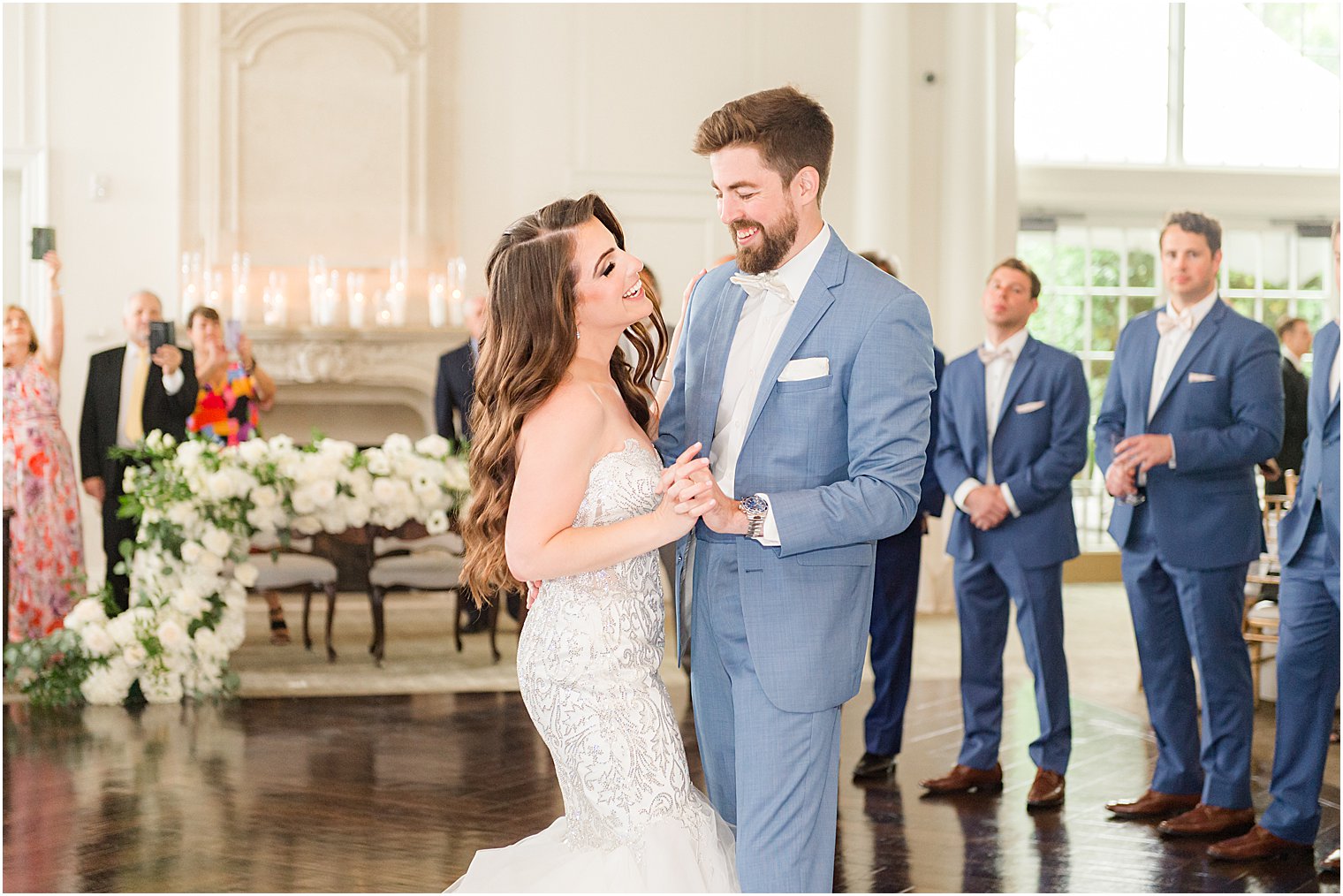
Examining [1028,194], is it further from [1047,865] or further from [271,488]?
[1047,865]

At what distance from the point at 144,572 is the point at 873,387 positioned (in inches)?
195

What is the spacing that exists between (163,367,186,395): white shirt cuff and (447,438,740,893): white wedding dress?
5191 millimetres

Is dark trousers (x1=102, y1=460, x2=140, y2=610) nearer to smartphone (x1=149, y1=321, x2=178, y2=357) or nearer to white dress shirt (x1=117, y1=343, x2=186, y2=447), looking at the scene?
white dress shirt (x1=117, y1=343, x2=186, y2=447)

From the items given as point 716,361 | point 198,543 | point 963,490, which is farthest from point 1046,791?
point 198,543

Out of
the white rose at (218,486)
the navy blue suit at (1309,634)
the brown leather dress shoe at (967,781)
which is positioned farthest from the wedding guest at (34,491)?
the navy blue suit at (1309,634)

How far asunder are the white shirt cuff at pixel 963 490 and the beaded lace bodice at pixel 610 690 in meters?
2.50

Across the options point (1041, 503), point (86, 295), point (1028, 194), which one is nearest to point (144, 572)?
point (86, 295)

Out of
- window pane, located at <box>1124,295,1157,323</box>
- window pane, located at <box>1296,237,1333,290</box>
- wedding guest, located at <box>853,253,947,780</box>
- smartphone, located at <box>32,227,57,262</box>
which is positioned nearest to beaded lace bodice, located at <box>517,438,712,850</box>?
wedding guest, located at <box>853,253,947,780</box>

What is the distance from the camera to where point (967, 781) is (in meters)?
4.84

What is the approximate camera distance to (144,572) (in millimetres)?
6414

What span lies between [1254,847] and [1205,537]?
92 cm

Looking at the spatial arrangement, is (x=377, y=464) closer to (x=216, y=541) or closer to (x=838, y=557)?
(x=216, y=541)

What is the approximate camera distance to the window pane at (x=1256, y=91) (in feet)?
34.9

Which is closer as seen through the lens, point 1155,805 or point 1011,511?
point 1155,805
